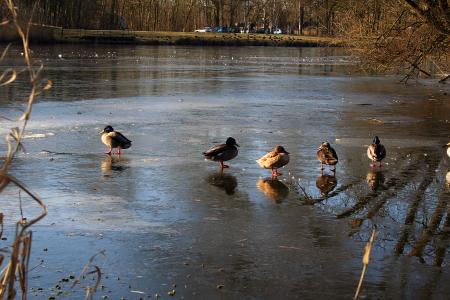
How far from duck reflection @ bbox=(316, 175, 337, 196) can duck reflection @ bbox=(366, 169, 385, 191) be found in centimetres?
44

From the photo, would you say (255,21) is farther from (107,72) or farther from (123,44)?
(107,72)

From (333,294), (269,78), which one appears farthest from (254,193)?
(269,78)

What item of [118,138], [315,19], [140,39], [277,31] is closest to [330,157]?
[118,138]

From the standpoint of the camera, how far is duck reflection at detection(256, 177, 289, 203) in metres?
8.57

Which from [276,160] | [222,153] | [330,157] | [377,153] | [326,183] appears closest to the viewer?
[326,183]

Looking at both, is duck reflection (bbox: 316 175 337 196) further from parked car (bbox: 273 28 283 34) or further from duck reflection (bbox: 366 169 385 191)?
parked car (bbox: 273 28 283 34)

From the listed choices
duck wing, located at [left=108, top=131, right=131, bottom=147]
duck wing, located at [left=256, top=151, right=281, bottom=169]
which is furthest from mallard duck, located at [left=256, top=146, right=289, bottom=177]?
duck wing, located at [left=108, top=131, right=131, bottom=147]

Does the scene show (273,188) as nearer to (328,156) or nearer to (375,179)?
(328,156)

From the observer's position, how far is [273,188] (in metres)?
9.08

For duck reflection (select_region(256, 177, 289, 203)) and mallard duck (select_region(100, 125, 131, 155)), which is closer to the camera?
duck reflection (select_region(256, 177, 289, 203))

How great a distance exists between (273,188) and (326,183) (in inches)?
30.2

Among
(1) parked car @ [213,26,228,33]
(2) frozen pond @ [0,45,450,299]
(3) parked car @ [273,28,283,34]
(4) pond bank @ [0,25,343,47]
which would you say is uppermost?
(3) parked car @ [273,28,283,34]

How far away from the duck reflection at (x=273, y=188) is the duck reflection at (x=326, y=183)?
42 cm

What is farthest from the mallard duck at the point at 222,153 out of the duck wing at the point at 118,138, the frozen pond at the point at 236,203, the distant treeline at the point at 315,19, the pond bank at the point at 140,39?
the pond bank at the point at 140,39
